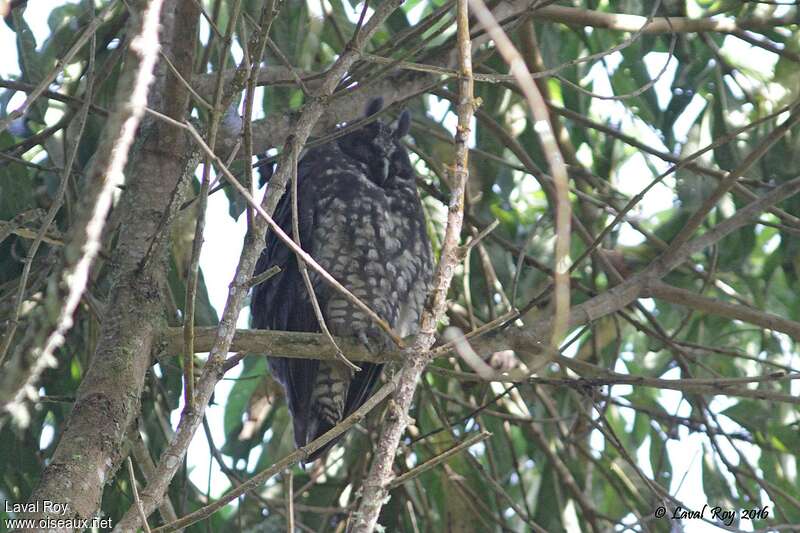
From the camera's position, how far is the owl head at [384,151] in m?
3.61

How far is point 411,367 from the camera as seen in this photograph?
1403 mm

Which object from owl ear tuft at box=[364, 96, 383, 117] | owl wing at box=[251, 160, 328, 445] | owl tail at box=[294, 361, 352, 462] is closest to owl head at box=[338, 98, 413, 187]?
owl ear tuft at box=[364, 96, 383, 117]

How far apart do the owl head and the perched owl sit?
0.09 ft

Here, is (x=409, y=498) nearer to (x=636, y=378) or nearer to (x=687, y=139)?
(x=636, y=378)

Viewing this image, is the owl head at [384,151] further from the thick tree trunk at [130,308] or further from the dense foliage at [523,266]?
the thick tree trunk at [130,308]

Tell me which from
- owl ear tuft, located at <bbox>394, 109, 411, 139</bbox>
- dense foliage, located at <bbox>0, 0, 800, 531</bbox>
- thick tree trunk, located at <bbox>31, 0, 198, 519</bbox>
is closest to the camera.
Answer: thick tree trunk, located at <bbox>31, 0, 198, 519</bbox>

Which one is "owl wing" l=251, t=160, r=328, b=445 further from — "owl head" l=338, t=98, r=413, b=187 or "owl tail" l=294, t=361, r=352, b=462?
"owl head" l=338, t=98, r=413, b=187

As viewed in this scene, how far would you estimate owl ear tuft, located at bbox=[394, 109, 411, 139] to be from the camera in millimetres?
3604

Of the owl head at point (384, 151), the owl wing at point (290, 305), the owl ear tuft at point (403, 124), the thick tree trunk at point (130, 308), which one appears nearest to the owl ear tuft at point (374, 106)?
the owl head at point (384, 151)

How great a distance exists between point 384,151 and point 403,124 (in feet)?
0.39

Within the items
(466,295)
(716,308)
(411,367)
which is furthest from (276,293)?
(411,367)

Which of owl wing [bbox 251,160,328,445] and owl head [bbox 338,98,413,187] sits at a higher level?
owl head [bbox 338,98,413,187]

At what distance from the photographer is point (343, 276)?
3.43 m

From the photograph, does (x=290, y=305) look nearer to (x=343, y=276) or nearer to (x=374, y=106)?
(x=343, y=276)
